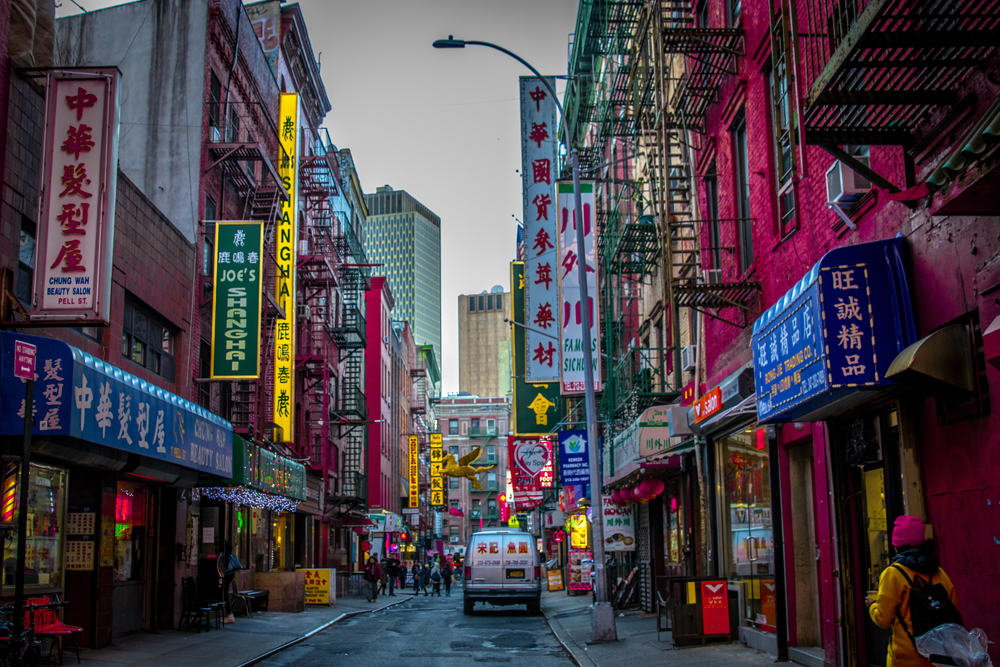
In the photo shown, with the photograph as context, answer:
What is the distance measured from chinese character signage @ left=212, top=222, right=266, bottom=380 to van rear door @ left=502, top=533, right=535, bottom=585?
880 cm

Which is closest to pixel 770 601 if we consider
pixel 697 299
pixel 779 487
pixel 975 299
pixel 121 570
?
pixel 779 487

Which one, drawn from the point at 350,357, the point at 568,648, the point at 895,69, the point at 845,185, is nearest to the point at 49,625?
the point at 568,648

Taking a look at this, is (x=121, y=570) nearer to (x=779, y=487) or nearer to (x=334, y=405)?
(x=779, y=487)

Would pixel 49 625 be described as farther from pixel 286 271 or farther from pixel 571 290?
pixel 286 271

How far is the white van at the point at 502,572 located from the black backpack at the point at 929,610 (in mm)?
19666

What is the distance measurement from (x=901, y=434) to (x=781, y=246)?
4.47 meters

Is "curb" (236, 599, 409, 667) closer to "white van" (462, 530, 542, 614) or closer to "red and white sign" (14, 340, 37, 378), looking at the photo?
"white van" (462, 530, 542, 614)

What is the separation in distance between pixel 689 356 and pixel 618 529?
6608 millimetres

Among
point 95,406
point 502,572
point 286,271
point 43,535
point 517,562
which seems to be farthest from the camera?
point 286,271

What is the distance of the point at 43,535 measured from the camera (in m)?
13.6

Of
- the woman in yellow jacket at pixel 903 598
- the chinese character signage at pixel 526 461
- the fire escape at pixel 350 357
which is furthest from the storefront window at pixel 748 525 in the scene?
the fire escape at pixel 350 357

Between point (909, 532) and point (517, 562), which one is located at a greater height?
point (909, 532)

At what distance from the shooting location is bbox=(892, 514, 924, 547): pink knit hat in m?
6.36

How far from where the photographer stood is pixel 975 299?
7.71 m
